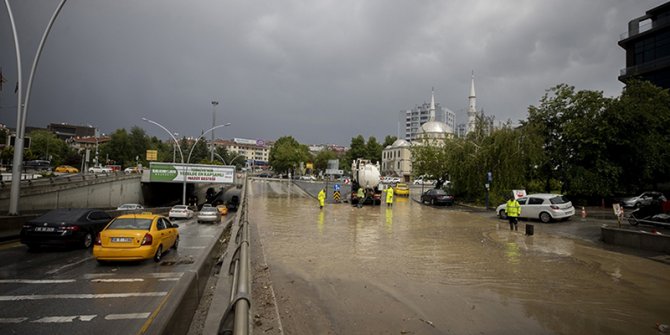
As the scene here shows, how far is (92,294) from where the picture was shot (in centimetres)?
739

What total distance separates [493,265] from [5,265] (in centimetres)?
1293

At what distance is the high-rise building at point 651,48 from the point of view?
44.0 metres

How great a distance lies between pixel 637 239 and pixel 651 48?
154 feet

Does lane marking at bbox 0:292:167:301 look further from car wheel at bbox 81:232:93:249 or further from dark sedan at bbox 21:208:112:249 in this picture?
car wheel at bbox 81:232:93:249

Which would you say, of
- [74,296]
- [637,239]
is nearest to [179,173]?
[74,296]

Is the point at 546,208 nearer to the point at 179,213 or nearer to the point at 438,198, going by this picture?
the point at 438,198

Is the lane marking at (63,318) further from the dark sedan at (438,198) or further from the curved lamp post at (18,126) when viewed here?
the dark sedan at (438,198)

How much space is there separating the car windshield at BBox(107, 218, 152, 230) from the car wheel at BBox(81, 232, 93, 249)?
2.95m

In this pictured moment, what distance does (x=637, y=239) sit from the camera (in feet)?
41.9

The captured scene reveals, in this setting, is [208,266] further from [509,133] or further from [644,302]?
[509,133]

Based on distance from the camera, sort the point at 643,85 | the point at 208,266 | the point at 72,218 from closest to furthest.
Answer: the point at 208,266 < the point at 72,218 < the point at 643,85

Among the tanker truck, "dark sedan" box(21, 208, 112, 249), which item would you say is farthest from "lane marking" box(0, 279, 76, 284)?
the tanker truck

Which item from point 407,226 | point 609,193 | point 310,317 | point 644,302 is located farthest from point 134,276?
point 609,193

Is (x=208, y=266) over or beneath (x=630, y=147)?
beneath
